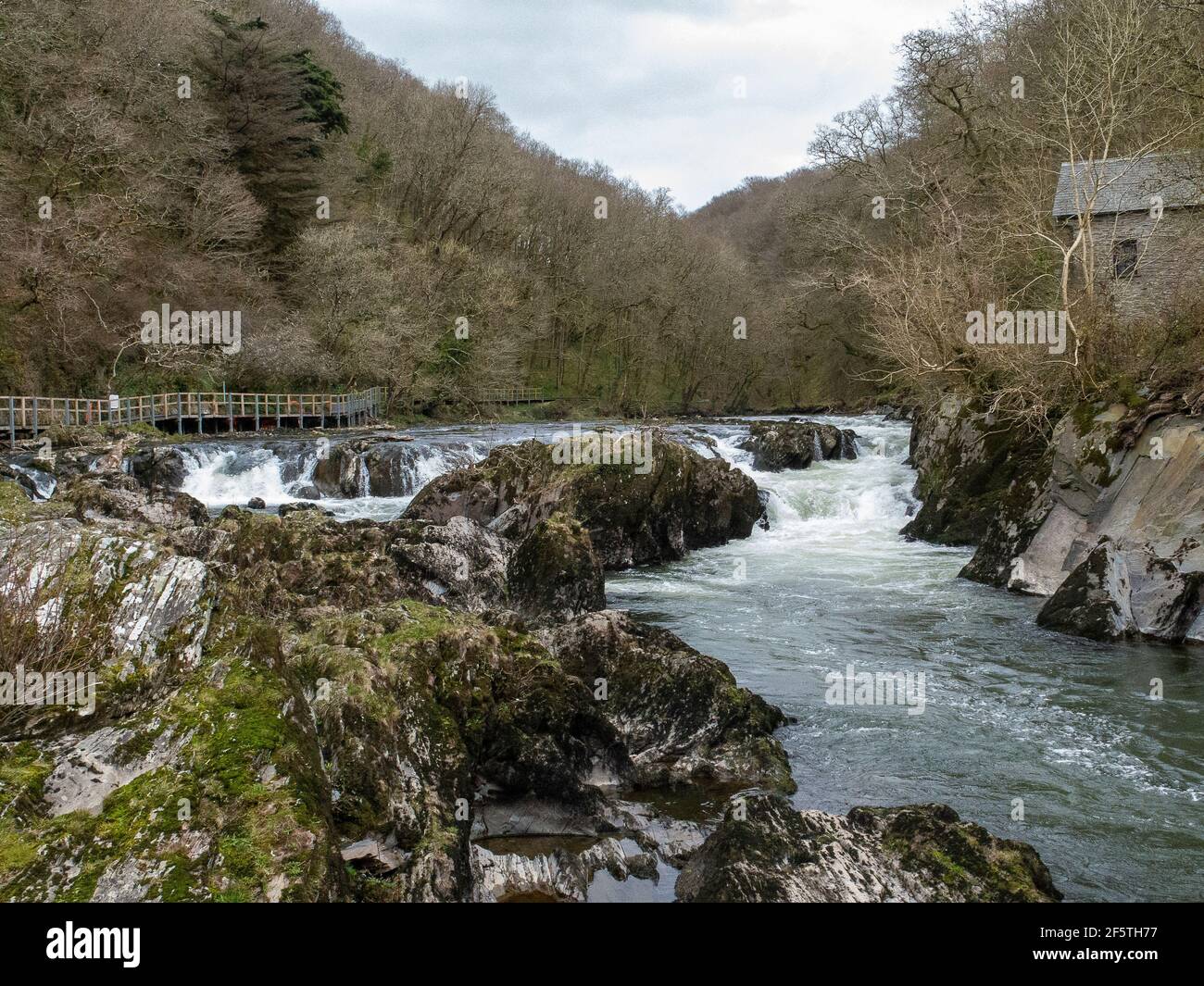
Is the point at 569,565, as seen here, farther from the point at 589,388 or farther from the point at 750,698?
the point at 589,388

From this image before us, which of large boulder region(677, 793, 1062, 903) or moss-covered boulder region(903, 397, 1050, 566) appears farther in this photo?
moss-covered boulder region(903, 397, 1050, 566)

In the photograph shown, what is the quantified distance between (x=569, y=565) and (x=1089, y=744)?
21.5ft

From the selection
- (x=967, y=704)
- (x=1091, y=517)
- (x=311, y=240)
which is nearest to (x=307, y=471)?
(x=311, y=240)

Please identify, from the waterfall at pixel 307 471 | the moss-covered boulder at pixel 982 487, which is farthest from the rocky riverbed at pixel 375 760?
the waterfall at pixel 307 471

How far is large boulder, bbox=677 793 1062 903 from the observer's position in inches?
217

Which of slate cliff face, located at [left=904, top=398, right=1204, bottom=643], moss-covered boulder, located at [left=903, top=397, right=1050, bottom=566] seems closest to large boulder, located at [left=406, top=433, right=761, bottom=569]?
moss-covered boulder, located at [left=903, top=397, right=1050, bottom=566]

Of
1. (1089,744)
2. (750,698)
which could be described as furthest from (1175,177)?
(750,698)

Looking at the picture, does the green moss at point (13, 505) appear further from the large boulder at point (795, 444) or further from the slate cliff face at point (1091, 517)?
the large boulder at point (795, 444)

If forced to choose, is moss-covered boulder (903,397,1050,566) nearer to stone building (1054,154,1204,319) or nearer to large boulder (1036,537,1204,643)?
large boulder (1036,537,1204,643)

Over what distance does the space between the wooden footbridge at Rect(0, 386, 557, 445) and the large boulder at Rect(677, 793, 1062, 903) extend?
26.3 metres

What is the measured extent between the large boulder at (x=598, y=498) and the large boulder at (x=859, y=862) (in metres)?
10.8

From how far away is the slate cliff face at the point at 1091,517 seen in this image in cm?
1266

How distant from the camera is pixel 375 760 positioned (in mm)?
5848

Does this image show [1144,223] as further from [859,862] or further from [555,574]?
[859,862]
